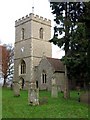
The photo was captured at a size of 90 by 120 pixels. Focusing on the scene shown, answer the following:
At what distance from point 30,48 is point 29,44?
1.00 m

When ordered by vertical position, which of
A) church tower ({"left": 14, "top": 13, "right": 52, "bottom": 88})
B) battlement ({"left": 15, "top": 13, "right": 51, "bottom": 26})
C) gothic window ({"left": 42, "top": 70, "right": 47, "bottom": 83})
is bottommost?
gothic window ({"left": 42, "top": 70, "right": 47, "bottom": 83})

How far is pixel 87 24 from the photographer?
49.7ft

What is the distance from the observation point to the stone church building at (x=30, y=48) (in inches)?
1612

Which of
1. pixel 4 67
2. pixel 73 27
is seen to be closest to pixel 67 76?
pixel 73 27

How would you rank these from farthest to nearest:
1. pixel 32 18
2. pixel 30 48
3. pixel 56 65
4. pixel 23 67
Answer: pixel 23 67, pixel 32 18, pixel 30 48, pixel 56 65

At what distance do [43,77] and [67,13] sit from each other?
1900cm

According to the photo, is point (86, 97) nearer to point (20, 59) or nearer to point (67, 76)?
point (67, 76)

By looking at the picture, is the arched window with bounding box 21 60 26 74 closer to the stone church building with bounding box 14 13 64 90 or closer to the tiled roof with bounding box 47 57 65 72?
the stone church building with bounding box 14 13 64 90

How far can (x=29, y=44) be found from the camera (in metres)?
43.5

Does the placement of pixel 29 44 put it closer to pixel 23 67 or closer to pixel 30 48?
pixel 30 48

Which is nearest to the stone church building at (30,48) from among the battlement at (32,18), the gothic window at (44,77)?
the battlement at (32,18)

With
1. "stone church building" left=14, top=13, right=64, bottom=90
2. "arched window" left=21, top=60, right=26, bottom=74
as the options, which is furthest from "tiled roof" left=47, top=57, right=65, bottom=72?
"arched window" left=21, top=60, right=26, bottom=74

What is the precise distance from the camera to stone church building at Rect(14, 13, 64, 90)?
1612 inches

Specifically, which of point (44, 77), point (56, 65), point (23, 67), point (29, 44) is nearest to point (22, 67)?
point (23, 67)
